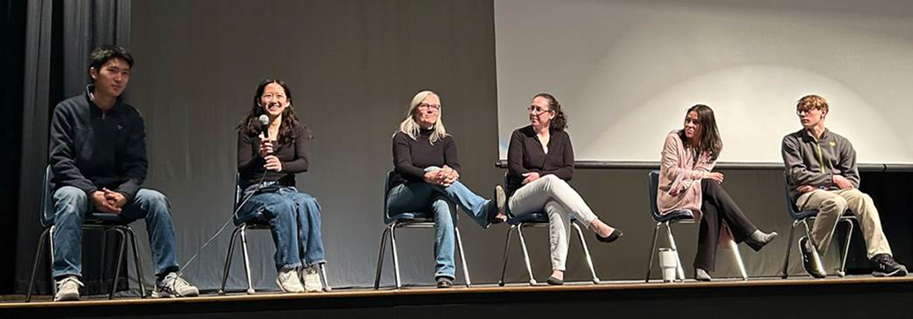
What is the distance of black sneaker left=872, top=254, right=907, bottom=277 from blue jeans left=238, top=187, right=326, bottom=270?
271 cm

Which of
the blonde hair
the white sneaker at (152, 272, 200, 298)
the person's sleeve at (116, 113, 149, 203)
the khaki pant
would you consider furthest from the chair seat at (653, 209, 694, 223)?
the person's sleeve at (116, 113, 149, 203)

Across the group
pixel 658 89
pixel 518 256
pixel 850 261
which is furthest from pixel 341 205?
pixel 850 261

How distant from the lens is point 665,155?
4699 millimetres

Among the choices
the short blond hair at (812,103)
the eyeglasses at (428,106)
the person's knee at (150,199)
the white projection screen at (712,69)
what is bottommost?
the person's knee at (150,199)

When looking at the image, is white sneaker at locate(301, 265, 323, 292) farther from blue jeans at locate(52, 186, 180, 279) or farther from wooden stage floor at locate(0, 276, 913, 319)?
blue jeans at locate(52, 186, 180, 279)

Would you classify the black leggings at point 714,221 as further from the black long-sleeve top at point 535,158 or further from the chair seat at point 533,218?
the chair seat at point 533,218

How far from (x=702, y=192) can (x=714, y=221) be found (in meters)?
0.16

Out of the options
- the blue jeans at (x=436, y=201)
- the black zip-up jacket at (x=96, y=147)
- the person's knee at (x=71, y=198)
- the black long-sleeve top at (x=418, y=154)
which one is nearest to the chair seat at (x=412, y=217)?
the blue jeans at (x=436, y=201)

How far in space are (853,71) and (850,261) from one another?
49.9 inches

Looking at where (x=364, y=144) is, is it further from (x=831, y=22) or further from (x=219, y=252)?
(x=831, y=22)

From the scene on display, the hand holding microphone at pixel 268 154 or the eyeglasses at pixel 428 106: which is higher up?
the eyeglasses at pixel 428 106

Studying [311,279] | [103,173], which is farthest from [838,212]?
[103,173]

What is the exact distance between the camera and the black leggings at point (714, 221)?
14.8ft

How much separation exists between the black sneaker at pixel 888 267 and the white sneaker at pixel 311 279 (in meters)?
2.68
